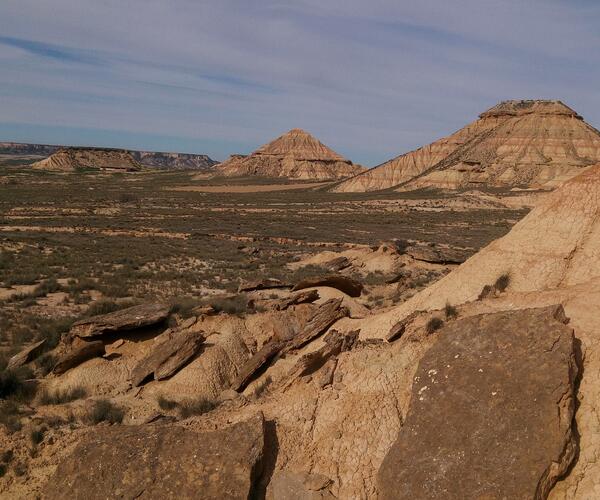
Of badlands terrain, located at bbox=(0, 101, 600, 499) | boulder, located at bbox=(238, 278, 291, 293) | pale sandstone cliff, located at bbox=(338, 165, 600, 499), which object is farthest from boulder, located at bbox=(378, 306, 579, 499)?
boulder, located at bbox=(238, 278, 291, 293)

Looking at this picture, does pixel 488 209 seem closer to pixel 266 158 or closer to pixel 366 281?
pixel 366 281

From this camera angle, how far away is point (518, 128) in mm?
97125

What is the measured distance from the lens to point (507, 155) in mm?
91688

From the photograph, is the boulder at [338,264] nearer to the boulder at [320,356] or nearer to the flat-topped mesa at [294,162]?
the boulder at [320,356]

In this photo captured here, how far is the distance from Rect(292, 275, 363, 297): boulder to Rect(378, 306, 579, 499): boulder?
29.8 feet

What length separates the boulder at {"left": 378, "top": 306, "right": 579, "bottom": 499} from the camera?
6.21 metres

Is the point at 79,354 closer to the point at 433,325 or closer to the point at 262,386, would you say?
the point at 262,386

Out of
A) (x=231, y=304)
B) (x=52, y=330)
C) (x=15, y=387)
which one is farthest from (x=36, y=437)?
(x=231, y=304)

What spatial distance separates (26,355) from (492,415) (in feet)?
35.3

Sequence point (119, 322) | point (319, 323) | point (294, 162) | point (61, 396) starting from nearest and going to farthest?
1. point (61, 396)
2. point (319, 323)
3. point (119, 322)
4. point (294, 162)

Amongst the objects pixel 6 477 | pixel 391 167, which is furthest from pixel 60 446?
pixel 391 167

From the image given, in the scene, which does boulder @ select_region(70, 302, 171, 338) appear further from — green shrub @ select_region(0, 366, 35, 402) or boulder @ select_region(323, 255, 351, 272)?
boulder @ select_region(323, 255, 351, 272)

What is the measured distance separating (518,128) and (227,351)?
98090 millimetres

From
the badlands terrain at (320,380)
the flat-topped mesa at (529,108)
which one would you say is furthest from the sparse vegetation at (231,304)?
the flat-topped mesa at (529,108)
